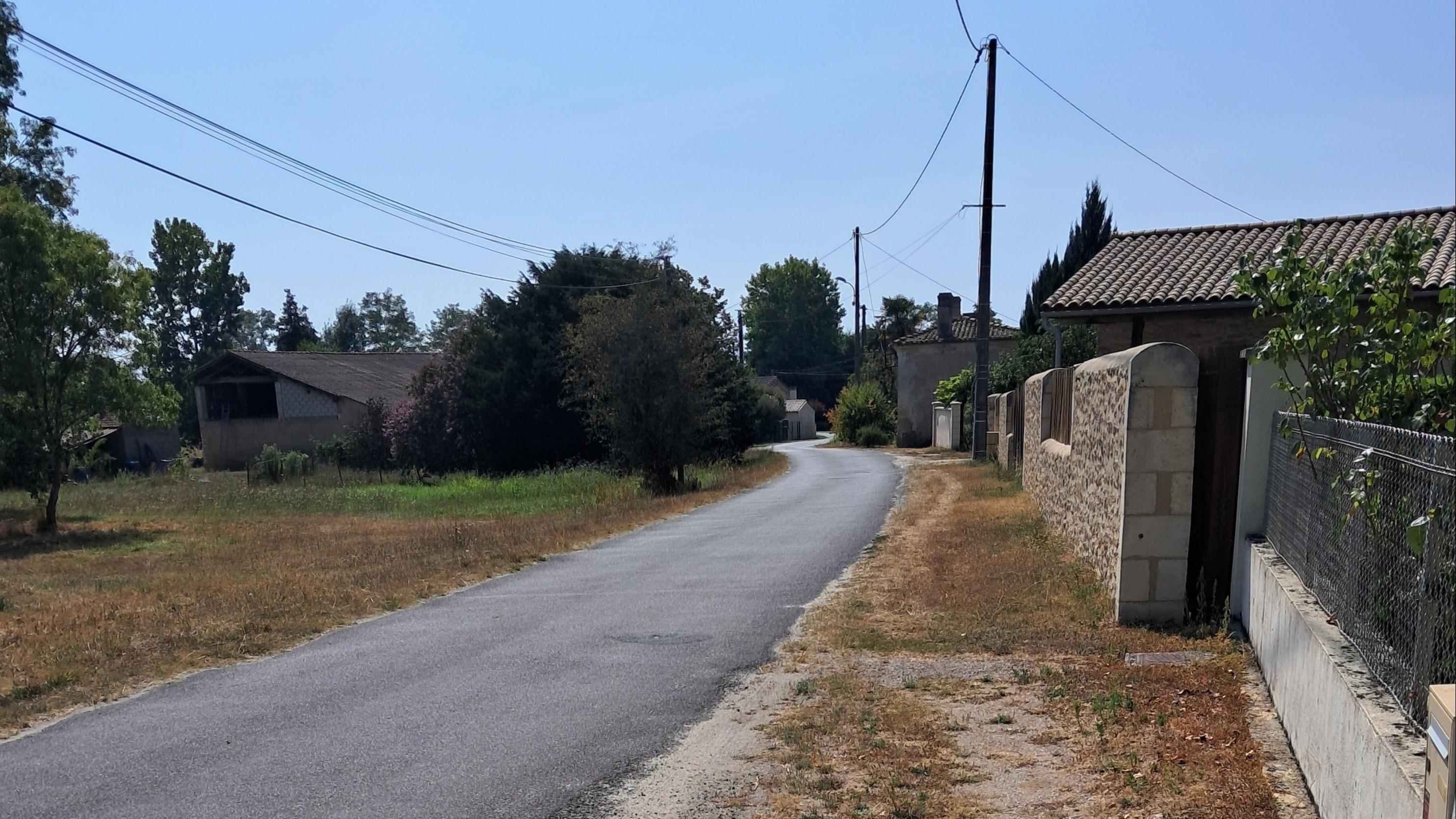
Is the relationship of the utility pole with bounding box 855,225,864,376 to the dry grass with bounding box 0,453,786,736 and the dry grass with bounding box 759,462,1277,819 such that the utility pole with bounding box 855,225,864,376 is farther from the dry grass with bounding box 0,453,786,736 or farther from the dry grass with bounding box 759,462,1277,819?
the dry grass with bounding box 759,462,1277,819

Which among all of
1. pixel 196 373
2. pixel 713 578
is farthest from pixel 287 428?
pixel 713 578

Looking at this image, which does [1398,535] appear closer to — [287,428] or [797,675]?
[797,675]

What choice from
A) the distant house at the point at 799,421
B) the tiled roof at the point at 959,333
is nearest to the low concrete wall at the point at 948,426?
the tiled roof at the point at 959,333

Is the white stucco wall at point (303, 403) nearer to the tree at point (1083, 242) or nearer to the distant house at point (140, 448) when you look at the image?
the distant house at point (140, 448)

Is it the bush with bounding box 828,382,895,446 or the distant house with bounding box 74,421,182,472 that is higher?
the bush with bounding box 828,382,895,446

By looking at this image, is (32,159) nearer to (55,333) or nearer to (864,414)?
(55,333)

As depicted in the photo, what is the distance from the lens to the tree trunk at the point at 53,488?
24188 mm

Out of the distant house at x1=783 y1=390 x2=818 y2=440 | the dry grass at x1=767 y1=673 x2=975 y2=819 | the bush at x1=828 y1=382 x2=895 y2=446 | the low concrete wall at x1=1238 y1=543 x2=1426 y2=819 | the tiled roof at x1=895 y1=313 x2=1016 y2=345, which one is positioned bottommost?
the distant house at x1=783 y1=390 x2=818 y2=440

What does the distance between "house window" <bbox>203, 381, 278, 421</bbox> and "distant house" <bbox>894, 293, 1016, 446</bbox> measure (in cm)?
3146

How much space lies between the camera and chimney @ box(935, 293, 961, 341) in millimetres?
48812

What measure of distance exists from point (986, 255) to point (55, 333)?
22275 mm

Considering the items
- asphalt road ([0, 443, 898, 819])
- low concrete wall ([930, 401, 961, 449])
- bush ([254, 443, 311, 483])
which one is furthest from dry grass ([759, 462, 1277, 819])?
bush ([254, 443, 311, 483])

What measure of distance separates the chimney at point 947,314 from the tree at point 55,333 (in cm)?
3390

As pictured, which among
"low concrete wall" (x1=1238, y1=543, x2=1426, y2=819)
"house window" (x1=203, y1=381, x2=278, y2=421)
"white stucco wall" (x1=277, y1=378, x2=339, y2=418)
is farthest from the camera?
"house window" (x1=203, y1=381, x2=278, y2=421)
